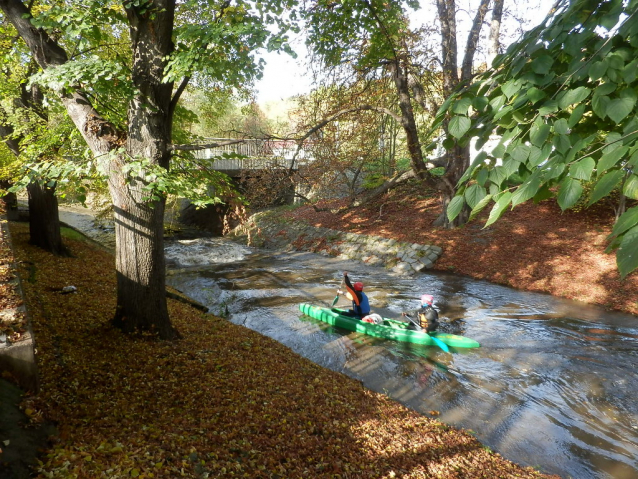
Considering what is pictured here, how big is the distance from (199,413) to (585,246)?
13327mm

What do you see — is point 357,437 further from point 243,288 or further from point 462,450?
point 243,288

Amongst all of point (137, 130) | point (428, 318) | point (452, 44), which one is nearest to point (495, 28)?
point (452, 44)

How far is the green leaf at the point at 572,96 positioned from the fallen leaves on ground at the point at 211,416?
3.59 metres

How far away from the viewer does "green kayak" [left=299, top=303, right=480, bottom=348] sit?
26.3ft

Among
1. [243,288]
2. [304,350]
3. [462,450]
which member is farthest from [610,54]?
[243,288]

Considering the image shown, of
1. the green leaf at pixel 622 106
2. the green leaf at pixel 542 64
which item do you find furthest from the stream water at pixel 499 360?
the green leaf at pixel 542 64

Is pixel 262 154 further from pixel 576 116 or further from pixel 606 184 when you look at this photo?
pixel 606 184

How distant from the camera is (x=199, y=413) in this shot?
13.9 ft

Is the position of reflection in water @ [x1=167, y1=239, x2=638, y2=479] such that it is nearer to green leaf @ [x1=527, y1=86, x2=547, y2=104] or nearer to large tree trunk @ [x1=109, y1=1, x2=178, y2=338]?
large tree trunk @ [x1=109, y1=1, x2=178, y2=338]

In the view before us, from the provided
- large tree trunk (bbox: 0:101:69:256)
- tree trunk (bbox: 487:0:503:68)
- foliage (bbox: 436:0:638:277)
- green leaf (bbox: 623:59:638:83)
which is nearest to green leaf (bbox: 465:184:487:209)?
foliage (bbox: 436:0:638:277)

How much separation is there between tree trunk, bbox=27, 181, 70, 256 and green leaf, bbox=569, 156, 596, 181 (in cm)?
1156

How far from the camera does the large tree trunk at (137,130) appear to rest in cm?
505

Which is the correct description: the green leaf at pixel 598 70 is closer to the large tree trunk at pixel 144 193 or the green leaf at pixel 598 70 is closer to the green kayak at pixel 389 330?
the large tree trunk at pixel 144 193

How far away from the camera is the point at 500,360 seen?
24.7ft
